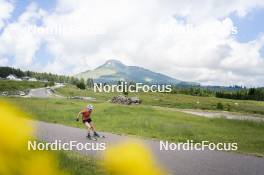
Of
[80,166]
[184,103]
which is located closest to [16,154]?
[80,166]

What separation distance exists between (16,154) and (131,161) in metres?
0.26

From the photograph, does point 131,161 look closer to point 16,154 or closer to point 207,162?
point 16,154

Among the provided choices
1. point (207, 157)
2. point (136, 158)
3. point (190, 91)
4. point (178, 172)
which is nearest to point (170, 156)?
point (207, 157)

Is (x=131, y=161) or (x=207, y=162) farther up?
(x=131, y=161)

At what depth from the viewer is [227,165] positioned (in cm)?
1575

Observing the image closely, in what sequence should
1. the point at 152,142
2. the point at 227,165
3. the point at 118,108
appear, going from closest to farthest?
the point at 227,165
the point at 152,142
the point at 118,108

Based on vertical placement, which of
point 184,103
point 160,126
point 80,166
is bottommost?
point 160,126

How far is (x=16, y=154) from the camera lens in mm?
977

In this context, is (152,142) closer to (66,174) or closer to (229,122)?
(229,122)

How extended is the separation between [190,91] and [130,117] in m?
104

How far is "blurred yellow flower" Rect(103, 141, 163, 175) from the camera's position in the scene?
39.2 inches

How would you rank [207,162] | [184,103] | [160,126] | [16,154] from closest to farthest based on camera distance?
[16,154] → [207,162] → [160,126] → [184,103]

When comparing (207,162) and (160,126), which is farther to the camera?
(160,126)

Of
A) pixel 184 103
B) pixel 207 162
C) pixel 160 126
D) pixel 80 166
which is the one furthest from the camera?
pixel 184 103
